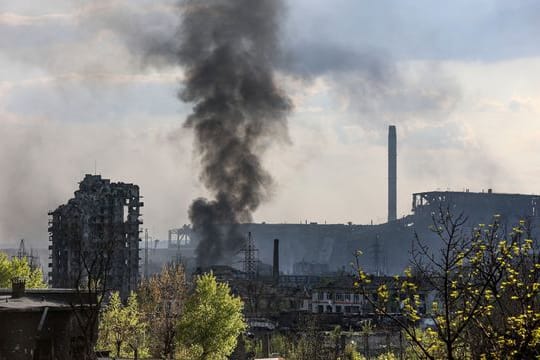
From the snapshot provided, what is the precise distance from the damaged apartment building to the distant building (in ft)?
192

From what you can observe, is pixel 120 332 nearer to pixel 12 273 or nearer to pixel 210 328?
pixel 210 328

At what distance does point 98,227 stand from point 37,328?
69.0 meters

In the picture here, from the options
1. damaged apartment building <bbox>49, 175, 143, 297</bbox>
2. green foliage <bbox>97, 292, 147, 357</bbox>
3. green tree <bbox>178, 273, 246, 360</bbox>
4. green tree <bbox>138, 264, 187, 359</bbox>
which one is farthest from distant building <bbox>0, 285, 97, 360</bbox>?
damaged apartment building <bbox>49, 175, 143, 297</bbox>

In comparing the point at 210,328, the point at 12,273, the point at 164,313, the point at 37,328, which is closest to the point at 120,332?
the point at 210,328

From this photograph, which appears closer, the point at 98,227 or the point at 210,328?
the point at 210,328

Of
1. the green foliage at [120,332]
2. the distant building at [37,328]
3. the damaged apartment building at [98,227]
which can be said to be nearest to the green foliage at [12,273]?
the green foliage at [120,332]

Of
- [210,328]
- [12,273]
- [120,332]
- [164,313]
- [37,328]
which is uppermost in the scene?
[12,273]

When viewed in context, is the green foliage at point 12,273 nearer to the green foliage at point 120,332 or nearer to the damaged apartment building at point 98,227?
the green foliage at point 120,332

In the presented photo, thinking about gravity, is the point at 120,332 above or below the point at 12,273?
below

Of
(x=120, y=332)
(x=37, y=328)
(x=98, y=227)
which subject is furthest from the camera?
(x=98, y=227)

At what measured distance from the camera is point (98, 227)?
95.6 metres

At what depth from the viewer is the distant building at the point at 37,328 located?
1048 inches

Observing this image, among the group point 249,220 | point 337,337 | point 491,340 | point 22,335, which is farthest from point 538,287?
point 249,220

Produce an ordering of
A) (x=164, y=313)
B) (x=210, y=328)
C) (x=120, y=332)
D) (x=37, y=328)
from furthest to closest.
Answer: (x=164, y=313) → (x=120, y=332) → (x=210, y=328) → (x=37, y=328)
